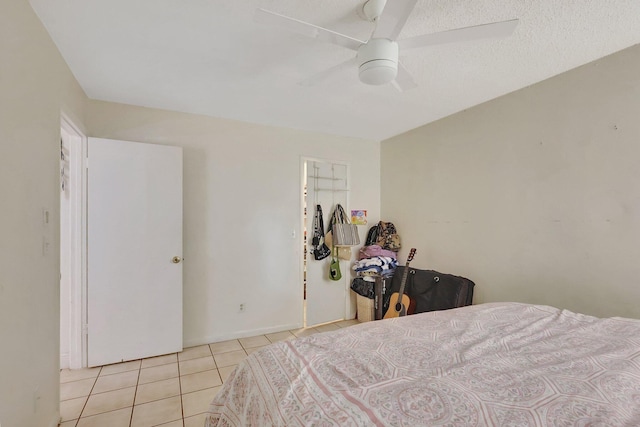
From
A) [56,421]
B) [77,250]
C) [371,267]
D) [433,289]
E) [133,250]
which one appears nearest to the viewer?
[56,421]

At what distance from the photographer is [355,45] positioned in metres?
1.48

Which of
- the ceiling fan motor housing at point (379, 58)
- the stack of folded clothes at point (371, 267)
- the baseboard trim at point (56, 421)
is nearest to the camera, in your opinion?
the ceiling fan motor housing at point (379, 58)

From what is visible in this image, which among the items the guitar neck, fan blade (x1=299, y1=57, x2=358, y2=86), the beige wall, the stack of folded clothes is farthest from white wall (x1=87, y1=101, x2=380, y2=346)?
fan blade (x1=299, y1=57, x2=358, y2=86)

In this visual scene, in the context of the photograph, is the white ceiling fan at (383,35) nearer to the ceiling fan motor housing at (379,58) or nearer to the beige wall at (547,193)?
the ceiling fan motor housing at (379,58)

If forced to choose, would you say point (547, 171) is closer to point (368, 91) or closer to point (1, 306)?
point (368, 91)

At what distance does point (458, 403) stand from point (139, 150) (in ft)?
9.83

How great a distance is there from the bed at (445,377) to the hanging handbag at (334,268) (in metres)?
2.11

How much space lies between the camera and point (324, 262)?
371 centimetres

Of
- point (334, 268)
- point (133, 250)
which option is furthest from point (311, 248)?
point (133, 250)

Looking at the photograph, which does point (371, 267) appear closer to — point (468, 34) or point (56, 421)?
point (468, 34)

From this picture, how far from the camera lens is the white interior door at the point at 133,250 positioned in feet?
8.39

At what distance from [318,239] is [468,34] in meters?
2.64

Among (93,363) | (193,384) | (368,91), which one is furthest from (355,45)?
(93,363)

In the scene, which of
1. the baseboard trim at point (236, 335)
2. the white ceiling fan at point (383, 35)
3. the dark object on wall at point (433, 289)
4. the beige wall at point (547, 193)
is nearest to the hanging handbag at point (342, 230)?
the dark object on wall at point (433, 289)
